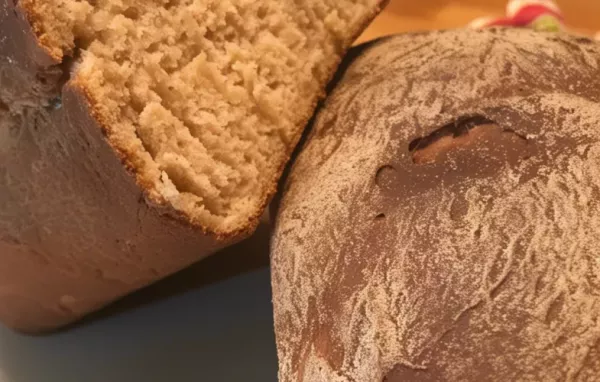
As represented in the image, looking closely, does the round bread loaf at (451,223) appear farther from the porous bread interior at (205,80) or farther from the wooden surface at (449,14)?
the wooden surface at (449,14)

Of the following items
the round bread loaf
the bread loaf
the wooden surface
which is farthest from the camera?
the wooden surface

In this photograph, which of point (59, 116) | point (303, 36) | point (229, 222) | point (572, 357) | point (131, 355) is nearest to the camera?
point (572, 357)

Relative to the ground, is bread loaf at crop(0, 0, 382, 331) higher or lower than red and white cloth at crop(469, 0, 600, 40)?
lower

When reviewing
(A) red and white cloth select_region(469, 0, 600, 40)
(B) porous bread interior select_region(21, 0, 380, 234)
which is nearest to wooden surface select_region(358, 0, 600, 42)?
(A) red and white cloth select_region(469, 0, 600, 40)

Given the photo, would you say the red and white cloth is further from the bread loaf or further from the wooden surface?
the bread loaf

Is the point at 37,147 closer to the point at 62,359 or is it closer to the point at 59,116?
the point at 59,116

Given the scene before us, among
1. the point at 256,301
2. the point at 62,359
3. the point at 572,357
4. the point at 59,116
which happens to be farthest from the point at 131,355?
the point at 572,357

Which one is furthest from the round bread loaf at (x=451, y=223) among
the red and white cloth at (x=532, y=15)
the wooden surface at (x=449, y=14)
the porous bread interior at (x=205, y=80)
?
the wooden surface at (x=449, y=14)
